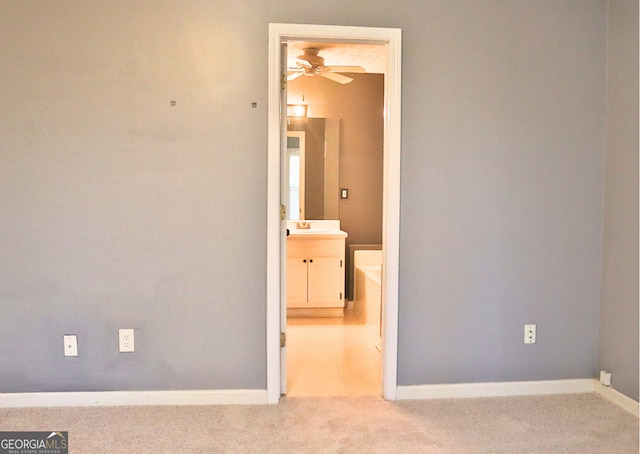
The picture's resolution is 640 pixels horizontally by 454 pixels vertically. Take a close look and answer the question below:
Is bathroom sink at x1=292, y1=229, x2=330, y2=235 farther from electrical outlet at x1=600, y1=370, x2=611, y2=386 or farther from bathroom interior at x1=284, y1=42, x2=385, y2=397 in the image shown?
electrical outlet at x1=600, y1=370, x2=611, y2=386

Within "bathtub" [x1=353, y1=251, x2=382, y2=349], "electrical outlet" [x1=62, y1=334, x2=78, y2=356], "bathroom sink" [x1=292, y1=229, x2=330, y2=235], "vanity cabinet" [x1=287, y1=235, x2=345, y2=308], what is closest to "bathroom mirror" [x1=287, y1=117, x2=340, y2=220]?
"bathroom sink" [x1=292, y1=229, x2=330, y2=235]

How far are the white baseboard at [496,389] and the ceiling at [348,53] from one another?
2430mm

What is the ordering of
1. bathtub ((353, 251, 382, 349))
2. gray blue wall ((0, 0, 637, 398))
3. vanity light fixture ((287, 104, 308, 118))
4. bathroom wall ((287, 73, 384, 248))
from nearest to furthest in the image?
1. gray blue wall ((0, 0, 637, 398))
2. bathtub ((353, 251, 382, 349))
3. vanity light fixture ((287, 104, 308, 118))
4. bathroom wall ((287, 73, 384, 248))

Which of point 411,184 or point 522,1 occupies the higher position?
point 522,1

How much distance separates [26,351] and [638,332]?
3.22 metres

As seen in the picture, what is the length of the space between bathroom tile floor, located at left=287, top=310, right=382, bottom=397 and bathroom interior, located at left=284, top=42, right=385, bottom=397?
1.3 inches

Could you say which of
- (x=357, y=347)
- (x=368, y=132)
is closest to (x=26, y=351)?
(x=357, y=347)

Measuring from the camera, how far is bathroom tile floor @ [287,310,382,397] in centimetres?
276

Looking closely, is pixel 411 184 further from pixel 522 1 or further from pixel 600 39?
pixel 600 39

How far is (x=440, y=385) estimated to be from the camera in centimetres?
262

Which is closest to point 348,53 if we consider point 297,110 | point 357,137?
point 297,110

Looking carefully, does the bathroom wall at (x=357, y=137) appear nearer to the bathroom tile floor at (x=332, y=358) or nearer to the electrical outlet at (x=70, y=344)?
the bathroom tile floor at (x=332, y=358)

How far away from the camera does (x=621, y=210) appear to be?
2.54 meters

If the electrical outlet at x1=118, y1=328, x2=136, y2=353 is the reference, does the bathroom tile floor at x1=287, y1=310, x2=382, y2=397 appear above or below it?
below
